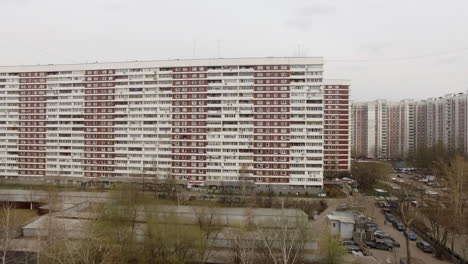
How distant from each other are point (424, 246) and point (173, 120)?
73.3ft

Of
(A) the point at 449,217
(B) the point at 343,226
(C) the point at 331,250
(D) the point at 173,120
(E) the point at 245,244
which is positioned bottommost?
(B) the point at 343,226

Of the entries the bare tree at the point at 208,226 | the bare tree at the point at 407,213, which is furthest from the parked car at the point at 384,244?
the bare tree at the point at 208,226

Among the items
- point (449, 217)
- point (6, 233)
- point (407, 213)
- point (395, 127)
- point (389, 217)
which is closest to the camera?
point (6, 233)

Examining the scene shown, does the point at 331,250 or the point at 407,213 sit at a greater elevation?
the point at 407,213

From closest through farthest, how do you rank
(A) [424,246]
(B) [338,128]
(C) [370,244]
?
(A) [424,246]
(C) [370,244]
(B) [338,128]

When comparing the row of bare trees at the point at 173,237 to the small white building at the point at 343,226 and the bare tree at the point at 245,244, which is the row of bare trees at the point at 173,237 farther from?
the small white building at the point at 343,226

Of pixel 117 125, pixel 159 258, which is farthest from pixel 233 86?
pixel 159 258

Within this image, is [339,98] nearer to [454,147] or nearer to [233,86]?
[233,86]

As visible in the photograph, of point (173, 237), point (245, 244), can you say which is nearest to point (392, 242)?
point (245, 244)

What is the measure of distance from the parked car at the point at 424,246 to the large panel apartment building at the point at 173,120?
12.2 meters

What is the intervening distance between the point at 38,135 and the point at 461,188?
3631 cm

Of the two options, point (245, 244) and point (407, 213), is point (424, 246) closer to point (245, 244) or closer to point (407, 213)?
point (407, 213)

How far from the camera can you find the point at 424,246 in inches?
683

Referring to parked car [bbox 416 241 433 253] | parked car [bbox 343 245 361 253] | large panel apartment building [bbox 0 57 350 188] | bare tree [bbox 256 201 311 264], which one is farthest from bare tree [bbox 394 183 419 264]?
large panel apartment building [bbox 0 57 350 188]
